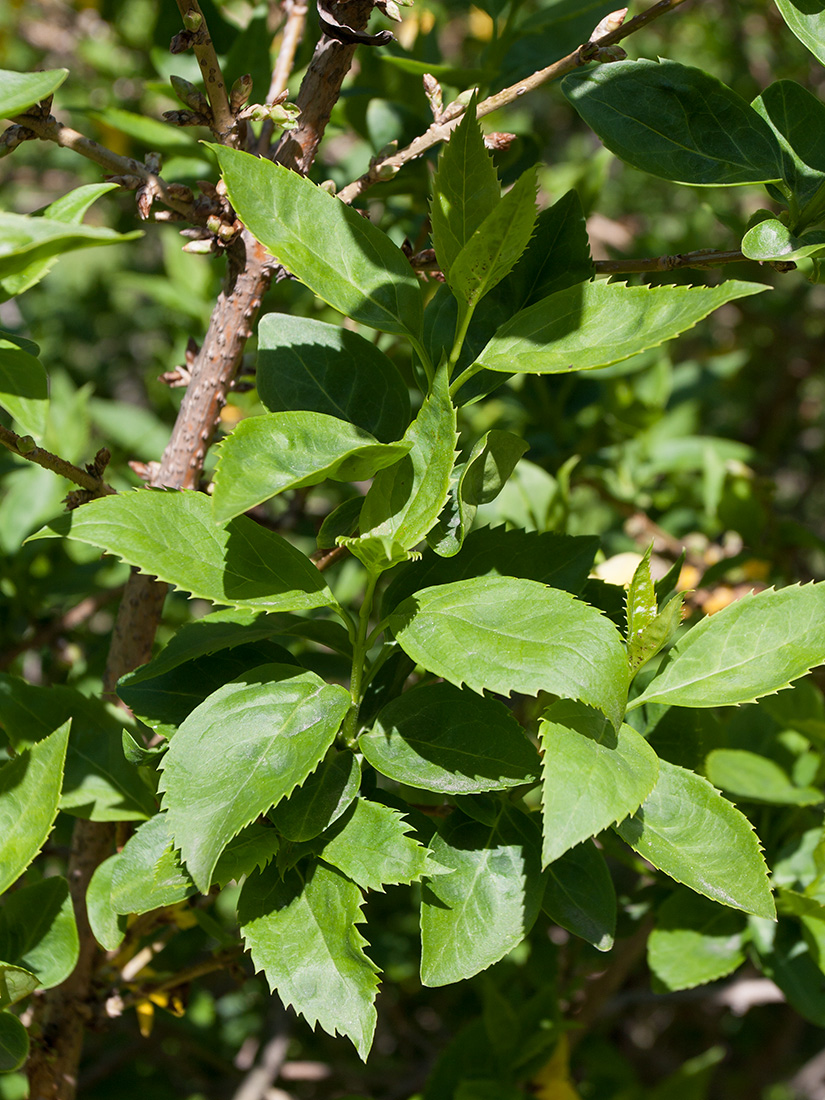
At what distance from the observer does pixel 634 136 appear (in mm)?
823

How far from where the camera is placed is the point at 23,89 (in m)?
0.65

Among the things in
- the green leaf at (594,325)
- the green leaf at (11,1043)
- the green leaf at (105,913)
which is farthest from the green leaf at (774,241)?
the green leaf at (11,1043)

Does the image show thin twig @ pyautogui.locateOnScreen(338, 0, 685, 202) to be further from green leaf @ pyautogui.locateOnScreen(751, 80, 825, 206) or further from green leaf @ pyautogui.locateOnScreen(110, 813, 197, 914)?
green leaf @ pyautogui.locateOnScreen(110, 813, 197, 914)

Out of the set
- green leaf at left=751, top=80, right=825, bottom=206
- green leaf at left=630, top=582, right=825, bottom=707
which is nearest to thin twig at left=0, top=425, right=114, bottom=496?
green leaf at left=630, top=582, right=825, bottom=707

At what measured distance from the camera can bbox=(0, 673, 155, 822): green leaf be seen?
92cm

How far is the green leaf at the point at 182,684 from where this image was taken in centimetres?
77

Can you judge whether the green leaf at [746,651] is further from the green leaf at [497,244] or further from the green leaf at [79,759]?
the green leaf at [79,759]

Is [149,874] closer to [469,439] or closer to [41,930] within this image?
[41,930]

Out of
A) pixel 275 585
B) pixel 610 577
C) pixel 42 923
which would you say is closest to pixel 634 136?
pixel 275 585

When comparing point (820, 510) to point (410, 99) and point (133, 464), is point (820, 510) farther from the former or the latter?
point (133, 464)

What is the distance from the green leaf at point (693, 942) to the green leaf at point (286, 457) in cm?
66

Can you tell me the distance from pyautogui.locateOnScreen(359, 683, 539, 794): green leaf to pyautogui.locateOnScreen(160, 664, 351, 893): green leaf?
0.18 ft

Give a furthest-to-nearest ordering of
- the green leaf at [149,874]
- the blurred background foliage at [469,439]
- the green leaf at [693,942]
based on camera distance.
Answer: the blurred background foliage at [469,439]
the green leaf at [693,942]
the green leaf at [149,874]

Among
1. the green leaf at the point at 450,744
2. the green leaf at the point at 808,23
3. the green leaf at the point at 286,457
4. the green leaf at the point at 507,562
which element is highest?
the green leaf at the point at 808,23
